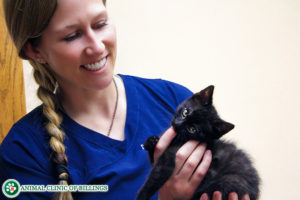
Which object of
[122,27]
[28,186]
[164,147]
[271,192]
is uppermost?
[122,27]

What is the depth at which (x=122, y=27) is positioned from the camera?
1.19m

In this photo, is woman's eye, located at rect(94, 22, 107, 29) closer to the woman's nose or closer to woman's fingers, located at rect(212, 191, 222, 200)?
the woman's nose

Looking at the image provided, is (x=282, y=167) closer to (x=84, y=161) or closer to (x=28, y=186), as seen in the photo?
(x=84, y=161)

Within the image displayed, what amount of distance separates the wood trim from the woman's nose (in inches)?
19.3

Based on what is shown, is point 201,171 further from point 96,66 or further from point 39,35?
point 39,35

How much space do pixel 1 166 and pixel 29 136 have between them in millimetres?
111

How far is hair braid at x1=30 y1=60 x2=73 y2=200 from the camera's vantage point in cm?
68

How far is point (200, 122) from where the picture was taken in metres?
0.72

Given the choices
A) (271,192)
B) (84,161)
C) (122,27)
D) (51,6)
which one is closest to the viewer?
(51,6)

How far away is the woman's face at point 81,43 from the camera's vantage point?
2.12ft

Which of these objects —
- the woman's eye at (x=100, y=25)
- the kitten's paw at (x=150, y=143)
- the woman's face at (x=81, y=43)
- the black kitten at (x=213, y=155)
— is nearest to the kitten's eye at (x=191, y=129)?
the black kitten at (x=213, y=155)

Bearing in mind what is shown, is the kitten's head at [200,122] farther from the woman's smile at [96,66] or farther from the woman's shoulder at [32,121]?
the woman's shoulder at [32,121]

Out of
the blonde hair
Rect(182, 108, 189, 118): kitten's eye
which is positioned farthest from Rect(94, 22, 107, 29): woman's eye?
Rect(182, 108, 189, 118): kitten's eye

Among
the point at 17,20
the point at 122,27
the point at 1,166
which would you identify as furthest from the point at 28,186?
the point at 122,27
